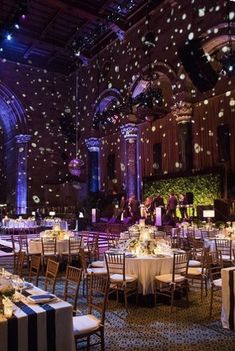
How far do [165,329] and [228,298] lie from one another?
0.82 metres

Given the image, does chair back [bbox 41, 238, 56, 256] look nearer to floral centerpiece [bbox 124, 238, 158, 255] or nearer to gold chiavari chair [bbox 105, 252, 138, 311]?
floral centerpiece [bbox 124, 238, 158, 255]

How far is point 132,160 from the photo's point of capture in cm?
1806

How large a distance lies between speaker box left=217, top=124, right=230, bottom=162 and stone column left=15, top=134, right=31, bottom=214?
36.5 ft

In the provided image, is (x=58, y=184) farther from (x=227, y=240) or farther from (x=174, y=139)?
(x=227, y=240)

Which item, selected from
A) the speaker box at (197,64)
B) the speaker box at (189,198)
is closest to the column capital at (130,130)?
the speaker box at (197,64)

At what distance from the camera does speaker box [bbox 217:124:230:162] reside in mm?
14175

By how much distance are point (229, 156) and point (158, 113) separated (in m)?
3.88

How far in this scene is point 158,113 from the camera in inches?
643

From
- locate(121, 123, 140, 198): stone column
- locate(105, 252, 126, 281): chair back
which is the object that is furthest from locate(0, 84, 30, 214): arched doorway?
locate(105, 252, 126, 281): chair back

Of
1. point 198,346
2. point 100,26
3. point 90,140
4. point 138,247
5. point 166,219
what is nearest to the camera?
point 198,346

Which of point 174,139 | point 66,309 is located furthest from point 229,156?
point 66,309

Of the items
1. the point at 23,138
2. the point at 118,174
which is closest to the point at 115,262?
the point at 118,174

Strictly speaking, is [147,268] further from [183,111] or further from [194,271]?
[183,111]

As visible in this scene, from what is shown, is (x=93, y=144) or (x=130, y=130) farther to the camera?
(x=93, y=144)
